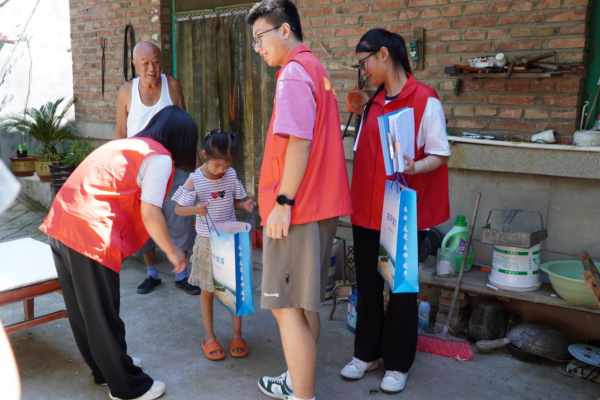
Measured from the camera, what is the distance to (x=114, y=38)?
21.4ft

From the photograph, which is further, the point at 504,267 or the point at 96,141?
the point at 96,141

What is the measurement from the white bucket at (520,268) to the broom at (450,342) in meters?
0.27

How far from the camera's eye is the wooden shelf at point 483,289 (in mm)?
3393

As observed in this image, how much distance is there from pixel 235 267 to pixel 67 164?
4152mm

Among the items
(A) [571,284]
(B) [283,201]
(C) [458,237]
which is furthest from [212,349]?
(A) [571,284]

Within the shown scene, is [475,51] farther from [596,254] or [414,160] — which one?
[596,254]

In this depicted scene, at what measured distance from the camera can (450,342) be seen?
3.69 meters

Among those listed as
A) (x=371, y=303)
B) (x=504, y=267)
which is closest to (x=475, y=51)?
(x=504, y=267)

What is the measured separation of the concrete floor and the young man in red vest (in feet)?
2.49

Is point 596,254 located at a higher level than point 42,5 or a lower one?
lower

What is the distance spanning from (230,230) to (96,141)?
14.3ft

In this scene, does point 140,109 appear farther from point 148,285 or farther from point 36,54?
point 36,54

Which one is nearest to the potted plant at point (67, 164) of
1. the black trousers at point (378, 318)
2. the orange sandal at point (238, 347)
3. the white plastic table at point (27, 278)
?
the white plastic table at point (27, 278)

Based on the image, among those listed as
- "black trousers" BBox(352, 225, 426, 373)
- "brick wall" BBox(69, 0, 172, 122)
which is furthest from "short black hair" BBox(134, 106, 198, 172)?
"brick wall" BBox(69, 0, 172, 122)
